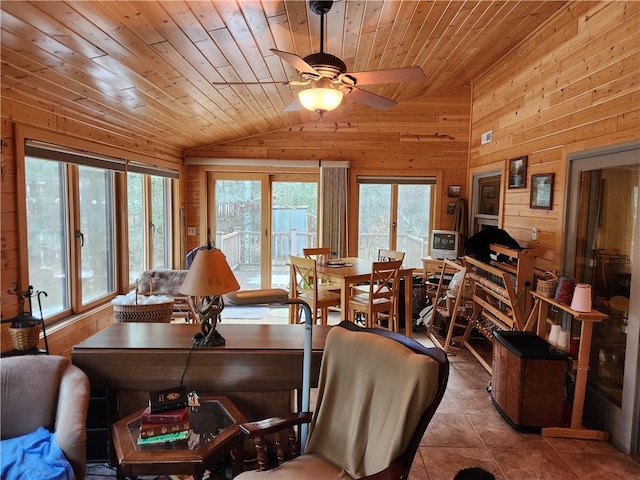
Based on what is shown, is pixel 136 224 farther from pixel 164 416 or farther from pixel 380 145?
pixel 380 145

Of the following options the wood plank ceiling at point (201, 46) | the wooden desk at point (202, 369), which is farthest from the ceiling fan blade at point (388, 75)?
the wooden desk at point (202, 369)

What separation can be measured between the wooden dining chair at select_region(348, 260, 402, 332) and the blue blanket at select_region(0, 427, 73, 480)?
9.53 ft

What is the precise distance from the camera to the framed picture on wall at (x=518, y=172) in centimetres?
401

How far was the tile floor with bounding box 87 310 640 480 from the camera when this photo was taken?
237 cm

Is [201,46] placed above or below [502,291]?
above

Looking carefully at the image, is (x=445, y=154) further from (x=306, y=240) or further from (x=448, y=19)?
(x=448, y=19)

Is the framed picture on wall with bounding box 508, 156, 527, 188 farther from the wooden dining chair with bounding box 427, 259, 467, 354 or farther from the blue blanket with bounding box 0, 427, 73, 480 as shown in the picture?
the blue blanket with bounding box 0, 427, 73, 480

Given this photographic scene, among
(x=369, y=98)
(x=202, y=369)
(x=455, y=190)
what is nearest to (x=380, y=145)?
(x=455, y=190)

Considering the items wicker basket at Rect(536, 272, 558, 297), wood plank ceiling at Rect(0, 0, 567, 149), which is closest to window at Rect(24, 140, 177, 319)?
wood plank ceiling at Rect(0, 0, 567, 149)

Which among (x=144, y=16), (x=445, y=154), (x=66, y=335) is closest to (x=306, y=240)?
(x=445, y=154)

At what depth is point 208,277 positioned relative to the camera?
2016 millimetres

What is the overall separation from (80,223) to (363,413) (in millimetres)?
2970

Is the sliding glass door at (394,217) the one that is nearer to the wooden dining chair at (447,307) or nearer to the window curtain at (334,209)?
the window curtain at (334,209)

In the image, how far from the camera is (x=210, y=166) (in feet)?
19.1
